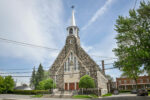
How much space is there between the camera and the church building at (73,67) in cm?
3297

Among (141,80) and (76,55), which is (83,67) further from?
(141,80)

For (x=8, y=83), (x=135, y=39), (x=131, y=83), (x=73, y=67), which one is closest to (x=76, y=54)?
(x=73, y=67)

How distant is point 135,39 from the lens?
66.7 ft

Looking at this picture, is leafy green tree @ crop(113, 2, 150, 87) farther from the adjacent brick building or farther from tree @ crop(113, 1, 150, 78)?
the adjacent brick building

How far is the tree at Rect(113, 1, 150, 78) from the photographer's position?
18031 millimetres

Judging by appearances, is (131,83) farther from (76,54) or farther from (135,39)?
(135,39)

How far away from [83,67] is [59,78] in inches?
287

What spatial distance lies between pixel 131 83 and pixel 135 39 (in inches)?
1985

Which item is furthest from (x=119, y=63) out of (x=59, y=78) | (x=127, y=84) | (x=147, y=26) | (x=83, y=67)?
(x=127, y=84)

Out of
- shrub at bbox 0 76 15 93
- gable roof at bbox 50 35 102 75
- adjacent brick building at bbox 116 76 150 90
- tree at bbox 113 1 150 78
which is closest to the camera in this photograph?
tree at bbox 113 1 150 78

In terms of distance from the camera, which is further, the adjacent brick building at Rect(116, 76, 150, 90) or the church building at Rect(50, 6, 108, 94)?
the adjacent brick building at Rect(116, 76, 150, 90)

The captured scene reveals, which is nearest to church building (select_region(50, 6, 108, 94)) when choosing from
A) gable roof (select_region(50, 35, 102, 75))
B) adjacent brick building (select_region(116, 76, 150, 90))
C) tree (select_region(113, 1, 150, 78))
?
gable roof (select_region(50, 35, 102, 75))

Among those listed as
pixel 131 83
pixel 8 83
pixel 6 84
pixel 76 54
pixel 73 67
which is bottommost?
pixel 131 83

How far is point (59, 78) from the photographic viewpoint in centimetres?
3500
